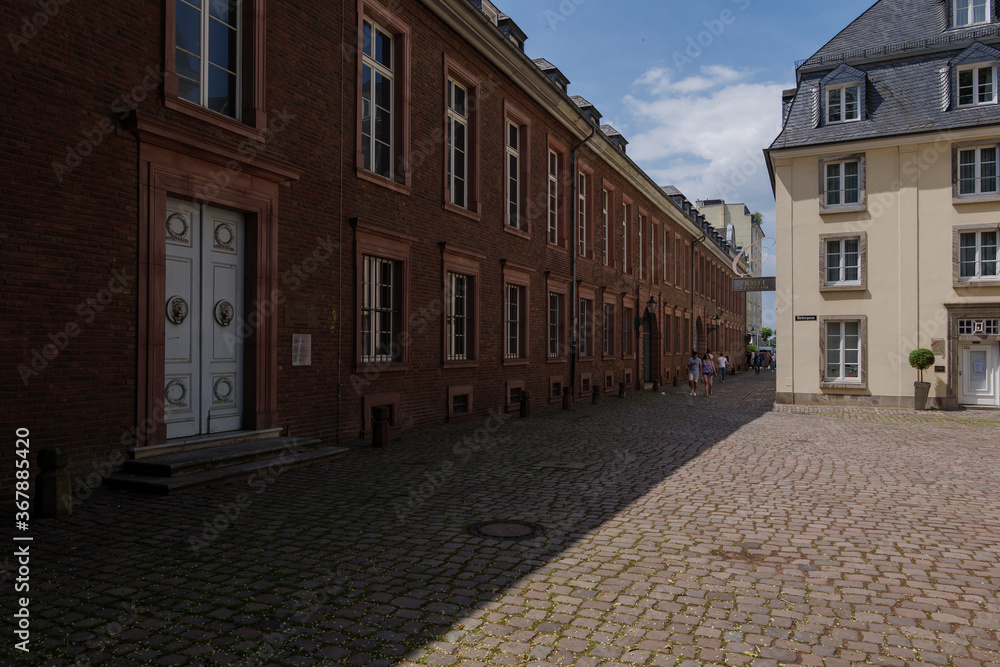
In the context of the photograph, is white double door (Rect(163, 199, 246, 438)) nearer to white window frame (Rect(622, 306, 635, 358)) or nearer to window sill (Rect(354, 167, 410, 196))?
window sill (Rect(354, 167, 410, 196))

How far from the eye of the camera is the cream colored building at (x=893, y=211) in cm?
2150

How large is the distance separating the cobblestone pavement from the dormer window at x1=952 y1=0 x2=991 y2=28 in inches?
763

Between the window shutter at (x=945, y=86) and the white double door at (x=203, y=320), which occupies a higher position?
the window shutter at (x=945, y=86)

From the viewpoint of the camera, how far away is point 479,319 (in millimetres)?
16359

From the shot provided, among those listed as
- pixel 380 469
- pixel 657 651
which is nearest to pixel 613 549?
pixel 657 651

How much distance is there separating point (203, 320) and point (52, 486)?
128 inches

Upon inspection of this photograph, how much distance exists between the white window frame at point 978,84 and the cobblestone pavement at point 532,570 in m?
16.7

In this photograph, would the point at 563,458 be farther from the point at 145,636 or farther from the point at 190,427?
the point at 145,636

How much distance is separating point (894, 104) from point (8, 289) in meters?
24.6

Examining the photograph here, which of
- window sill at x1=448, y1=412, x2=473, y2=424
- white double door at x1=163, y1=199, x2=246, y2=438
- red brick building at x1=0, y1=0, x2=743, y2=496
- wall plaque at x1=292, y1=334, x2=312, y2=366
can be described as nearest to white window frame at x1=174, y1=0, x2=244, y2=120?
red brick building at x1=0, y1=0, x2=743, y2=496

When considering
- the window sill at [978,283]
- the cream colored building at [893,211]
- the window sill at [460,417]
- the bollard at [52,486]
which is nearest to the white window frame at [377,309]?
the window sill at [460,417]

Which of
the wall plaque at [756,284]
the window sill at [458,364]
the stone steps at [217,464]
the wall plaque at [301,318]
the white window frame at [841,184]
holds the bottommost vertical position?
the stone steps at [217,464]

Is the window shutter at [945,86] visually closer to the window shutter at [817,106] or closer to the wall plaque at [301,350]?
the window shutter at [817,106]

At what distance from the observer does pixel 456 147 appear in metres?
→ 16.0
